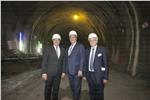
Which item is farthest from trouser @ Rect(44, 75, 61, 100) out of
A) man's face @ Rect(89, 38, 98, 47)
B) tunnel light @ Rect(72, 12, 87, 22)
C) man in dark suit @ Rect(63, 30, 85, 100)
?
tunnel light @ Rect(72, 12, 87, 22)

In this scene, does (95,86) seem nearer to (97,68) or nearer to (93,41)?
(97,68)

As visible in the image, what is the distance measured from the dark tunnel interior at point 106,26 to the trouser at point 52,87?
380 centimetres

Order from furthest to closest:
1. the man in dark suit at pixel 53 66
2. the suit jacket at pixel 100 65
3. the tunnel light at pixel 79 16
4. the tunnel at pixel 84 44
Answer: the tunnel light at pixel 79 16 < the tunnel at pixel 84 44 < the man in dark suit at pixel 53 66 < the suit jacket at pixel 100 65

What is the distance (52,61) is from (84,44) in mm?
12277

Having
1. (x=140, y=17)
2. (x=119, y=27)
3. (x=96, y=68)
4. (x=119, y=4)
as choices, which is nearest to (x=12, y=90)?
(x=96, y=68)

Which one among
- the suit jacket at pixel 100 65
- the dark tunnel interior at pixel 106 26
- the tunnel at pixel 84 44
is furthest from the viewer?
the dark tunnel interior at pixel 106 26

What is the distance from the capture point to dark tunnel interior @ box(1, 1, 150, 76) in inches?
592

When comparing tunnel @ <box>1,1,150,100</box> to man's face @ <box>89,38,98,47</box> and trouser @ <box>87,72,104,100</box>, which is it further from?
man's face @ <box>89,38,98,47</box>

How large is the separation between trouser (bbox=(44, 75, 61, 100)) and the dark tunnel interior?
12.5 feet

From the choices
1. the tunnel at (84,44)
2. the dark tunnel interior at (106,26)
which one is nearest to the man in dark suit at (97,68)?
the tunnel at (84,44)

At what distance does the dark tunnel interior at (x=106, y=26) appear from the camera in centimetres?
1504

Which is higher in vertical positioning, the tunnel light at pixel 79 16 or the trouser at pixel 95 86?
the tunnel light at pixel 79 16

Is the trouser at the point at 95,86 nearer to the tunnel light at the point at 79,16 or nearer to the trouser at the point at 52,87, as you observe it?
the trouser at the point at 52,87

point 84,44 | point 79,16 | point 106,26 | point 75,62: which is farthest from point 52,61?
point 79,16
